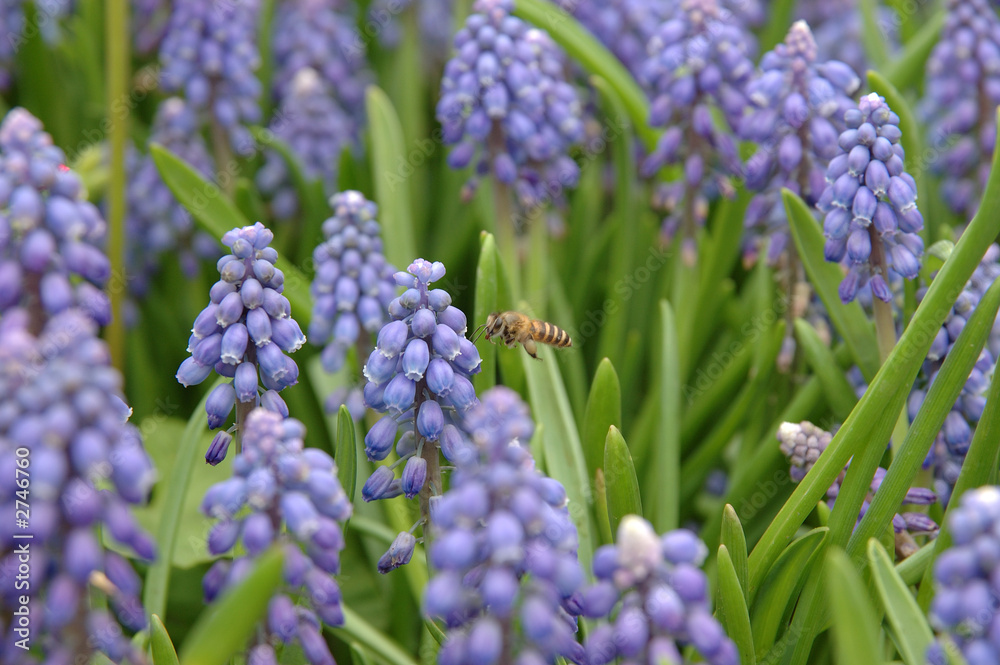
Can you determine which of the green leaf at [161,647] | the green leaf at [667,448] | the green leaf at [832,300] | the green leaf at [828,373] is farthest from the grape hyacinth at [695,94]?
the green leaf at [161,647]

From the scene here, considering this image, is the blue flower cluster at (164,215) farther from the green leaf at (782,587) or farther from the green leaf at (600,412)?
the green leaf at (782,587)

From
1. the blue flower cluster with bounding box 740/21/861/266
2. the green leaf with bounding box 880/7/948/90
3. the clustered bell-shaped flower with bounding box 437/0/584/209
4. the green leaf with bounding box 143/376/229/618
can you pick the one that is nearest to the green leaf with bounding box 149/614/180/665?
the green leaf with bounding box 143/376/229/618

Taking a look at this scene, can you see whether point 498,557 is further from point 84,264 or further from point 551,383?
point 551,383

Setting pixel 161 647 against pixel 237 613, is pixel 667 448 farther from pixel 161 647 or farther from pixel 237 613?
pixel 237 613

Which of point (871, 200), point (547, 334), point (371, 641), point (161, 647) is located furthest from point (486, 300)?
point (161, 647)

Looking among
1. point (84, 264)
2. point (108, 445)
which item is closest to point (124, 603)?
point (108, 445)

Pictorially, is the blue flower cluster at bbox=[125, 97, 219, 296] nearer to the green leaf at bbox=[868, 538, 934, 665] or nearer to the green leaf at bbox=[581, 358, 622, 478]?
the green leaf at bbox=[581, 358, 622, 478]
